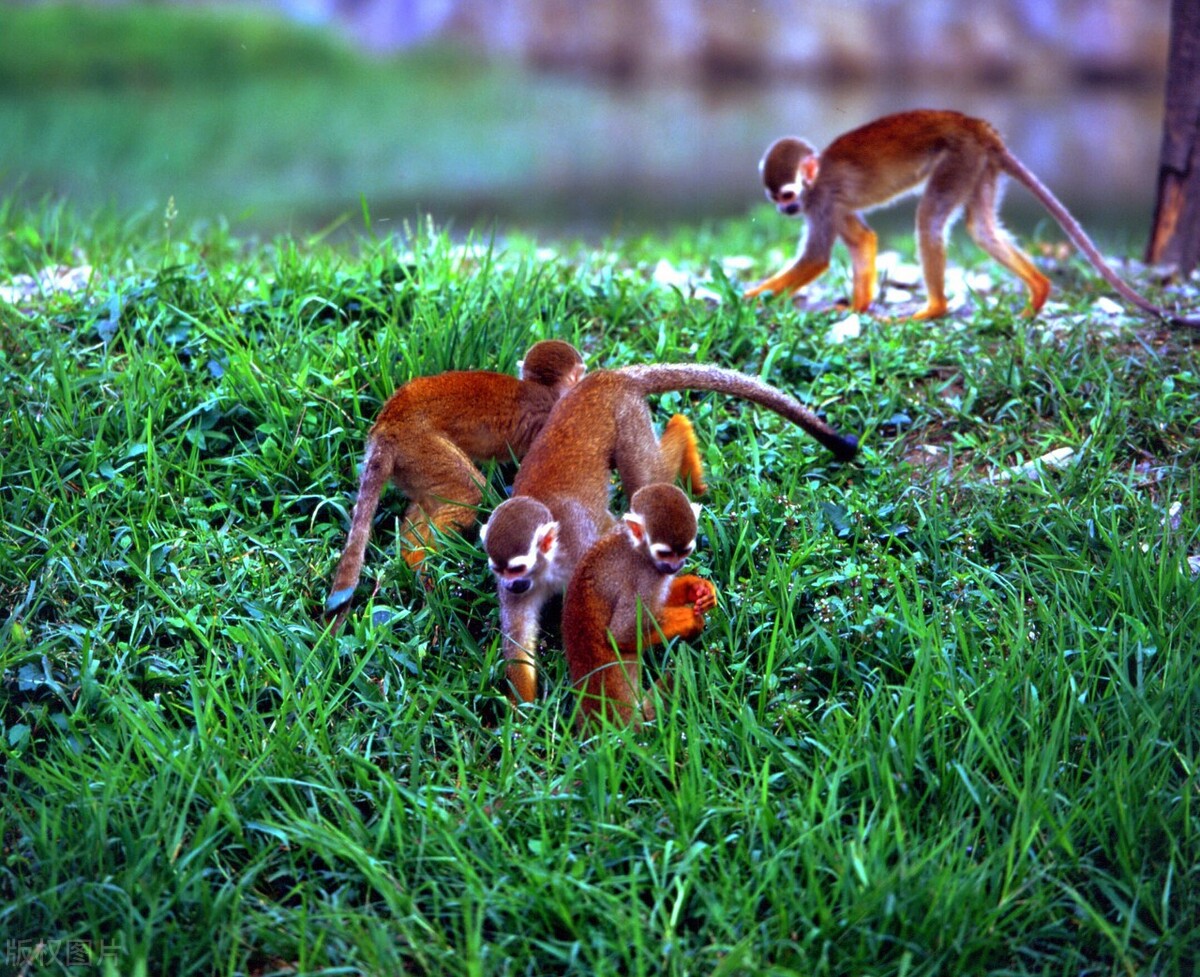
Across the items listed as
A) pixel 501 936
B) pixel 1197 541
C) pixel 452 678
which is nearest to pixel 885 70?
pixel 1197 541

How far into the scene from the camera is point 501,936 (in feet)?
8.17

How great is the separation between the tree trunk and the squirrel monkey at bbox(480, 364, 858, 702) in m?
3.25

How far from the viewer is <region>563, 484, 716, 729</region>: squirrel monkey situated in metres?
3.15

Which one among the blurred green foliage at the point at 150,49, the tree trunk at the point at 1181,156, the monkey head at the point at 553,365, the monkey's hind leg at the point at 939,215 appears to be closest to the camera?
the monkey head at the point at 553,365

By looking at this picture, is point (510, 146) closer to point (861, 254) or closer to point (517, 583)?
point (861, 254)

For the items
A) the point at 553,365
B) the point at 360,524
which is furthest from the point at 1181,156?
the point at 360,524

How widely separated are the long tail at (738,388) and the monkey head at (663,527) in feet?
2.48

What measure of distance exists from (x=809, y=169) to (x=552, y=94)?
883 cm

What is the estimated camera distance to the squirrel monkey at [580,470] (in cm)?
323

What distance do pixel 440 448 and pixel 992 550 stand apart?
1831 mm

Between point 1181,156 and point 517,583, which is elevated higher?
point 1181,156

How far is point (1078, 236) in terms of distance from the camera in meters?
5.13

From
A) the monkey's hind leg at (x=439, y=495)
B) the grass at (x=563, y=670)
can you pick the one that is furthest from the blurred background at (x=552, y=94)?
the monkey's hind leg at (x=439, y=495)

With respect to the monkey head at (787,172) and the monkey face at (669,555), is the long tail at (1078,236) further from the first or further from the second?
the monkey face at (669,555)
